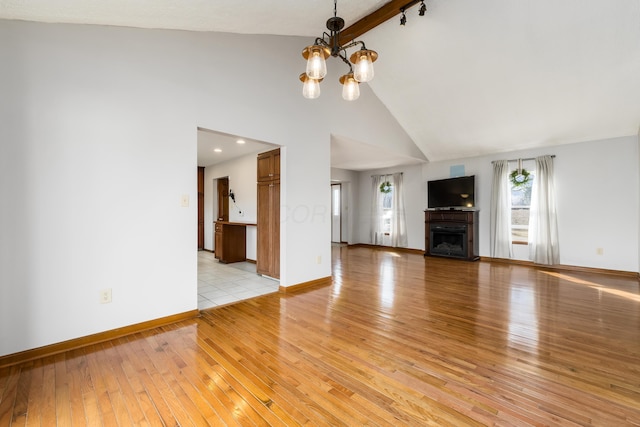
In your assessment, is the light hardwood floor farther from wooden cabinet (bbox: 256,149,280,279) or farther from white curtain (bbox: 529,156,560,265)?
white curtain (bbox: 529,156,560,265)

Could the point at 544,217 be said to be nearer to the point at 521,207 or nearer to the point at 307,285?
the point at 521,207

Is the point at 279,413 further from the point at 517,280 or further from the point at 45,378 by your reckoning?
the point at 517,280

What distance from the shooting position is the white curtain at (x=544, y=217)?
206 inches

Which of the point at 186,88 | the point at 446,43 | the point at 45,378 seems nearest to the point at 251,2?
the point at 186,88

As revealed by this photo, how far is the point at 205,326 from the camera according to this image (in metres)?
2.67

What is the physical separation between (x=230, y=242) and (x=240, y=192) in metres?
1.15

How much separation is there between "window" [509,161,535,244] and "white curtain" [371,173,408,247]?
2498 mm

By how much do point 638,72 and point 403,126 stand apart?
10.9 ft

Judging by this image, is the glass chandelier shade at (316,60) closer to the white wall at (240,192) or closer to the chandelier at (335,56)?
the chandelier at (335,56)

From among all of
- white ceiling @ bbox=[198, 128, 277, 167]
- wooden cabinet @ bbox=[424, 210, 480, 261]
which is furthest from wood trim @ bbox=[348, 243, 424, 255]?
white ceiling @ bbox=[198, 128, 277, 167]

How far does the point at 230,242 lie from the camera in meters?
5.79

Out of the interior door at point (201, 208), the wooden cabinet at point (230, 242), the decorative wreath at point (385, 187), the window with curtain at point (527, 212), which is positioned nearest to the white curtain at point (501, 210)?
the window with curtain at point (527, 212)

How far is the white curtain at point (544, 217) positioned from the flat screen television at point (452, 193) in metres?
1.12

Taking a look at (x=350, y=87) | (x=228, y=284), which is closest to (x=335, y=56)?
(x=350, y=87)
